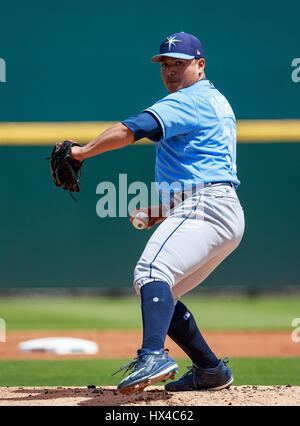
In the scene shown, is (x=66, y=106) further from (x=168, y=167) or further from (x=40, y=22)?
(x=168, y=167)

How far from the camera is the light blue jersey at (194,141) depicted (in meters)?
2.65

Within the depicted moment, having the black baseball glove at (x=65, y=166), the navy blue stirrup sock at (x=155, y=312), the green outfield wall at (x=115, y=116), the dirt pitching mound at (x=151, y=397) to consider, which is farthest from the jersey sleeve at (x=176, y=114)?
the green outfield wall at (x=115, y=116)

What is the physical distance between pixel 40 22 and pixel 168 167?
7.25m

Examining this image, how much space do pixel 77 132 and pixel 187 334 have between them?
5.37m

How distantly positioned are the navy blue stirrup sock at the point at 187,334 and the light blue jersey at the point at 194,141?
60cm

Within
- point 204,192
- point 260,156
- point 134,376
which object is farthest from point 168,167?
point 260,156

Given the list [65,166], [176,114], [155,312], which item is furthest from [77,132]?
[155,312]

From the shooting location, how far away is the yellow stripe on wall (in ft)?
26.7

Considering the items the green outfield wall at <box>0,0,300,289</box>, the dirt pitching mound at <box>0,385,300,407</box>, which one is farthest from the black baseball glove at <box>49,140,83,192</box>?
the green outfield wall at <box>0,0,300,289</box>

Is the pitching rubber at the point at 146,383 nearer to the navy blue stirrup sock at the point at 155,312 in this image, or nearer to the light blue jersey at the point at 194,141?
the navy blue stirrup sock at the point at 155,312

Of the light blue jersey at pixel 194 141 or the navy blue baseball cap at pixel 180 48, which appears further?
the navy blue baseball cap at pixel 180 48

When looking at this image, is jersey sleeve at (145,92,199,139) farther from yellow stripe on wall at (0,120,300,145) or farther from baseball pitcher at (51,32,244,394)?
yellow stripe on wall at (0,120,300,145)

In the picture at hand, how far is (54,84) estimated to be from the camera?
914cm

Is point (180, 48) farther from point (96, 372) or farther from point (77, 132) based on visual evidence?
point (77, 132)
